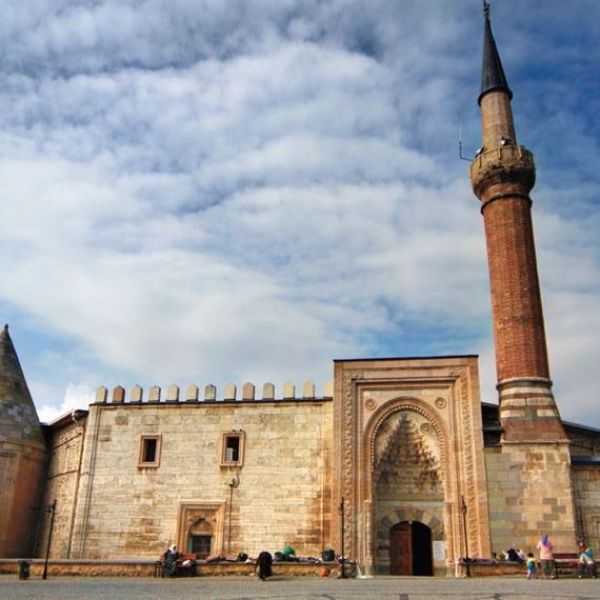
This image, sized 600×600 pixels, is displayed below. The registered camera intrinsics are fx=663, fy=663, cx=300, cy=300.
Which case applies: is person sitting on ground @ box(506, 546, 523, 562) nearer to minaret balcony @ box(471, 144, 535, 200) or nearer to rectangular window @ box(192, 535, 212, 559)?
rectangular window @ box(192, 535, 212, 559)

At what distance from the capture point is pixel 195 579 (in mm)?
13969

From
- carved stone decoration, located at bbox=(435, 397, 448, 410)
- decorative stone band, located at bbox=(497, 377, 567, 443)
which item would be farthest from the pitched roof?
decorative stone band, located at bbox=(497, 377, 567, 443)

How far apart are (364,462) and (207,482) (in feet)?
15.5

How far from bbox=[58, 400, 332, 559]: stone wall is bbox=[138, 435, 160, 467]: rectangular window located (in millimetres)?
103

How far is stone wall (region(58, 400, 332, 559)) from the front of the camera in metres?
18.6

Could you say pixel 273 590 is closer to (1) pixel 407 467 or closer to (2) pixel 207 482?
(1) pixel 407 467

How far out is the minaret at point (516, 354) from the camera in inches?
661

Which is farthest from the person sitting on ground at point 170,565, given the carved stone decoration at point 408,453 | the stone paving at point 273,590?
the carved stone decoration at point 408,453

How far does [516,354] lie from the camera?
1844cm

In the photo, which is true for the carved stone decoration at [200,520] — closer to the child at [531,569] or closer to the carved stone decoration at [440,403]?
the carved stone decoration at [440,403]

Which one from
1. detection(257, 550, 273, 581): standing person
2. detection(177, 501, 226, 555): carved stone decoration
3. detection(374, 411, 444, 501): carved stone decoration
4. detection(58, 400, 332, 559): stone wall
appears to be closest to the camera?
detection(257, 550, 273, 581): standing person

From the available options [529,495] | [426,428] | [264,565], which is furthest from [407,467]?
[264,565]

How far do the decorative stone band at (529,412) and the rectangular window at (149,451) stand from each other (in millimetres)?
10073

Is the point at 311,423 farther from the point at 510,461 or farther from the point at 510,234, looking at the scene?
the point at 510,234
